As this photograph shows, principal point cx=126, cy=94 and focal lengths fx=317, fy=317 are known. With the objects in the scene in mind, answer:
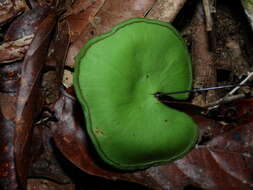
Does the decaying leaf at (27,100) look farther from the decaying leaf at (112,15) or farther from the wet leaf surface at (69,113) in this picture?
the decaying leaf at (112,15)

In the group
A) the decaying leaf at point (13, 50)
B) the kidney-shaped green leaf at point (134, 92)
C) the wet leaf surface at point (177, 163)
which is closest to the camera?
the kidney-shaped green leaf at point (134, 92)

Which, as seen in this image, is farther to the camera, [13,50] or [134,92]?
[13,50]

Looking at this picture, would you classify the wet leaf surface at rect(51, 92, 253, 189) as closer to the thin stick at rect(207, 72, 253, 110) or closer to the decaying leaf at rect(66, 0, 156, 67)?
the thin stick at rect(207, 72, 253, 110)

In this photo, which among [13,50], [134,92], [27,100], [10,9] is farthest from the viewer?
[10,9]

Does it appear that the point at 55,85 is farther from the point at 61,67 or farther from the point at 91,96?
the point at 91,96

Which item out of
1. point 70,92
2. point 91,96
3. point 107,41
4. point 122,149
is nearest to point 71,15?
point 70,92

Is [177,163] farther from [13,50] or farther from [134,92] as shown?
[13,50]

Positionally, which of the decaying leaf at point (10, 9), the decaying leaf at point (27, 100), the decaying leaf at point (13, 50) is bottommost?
the decaying leaf at point (27, 100)

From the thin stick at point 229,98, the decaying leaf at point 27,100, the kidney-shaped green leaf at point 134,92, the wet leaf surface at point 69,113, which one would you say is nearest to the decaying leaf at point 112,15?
the wet leaf surface at point 69,113

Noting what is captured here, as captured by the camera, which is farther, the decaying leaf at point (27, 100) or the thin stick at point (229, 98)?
the thin stick at point (229, 98)

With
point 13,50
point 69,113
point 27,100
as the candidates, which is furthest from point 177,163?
point 13,50
